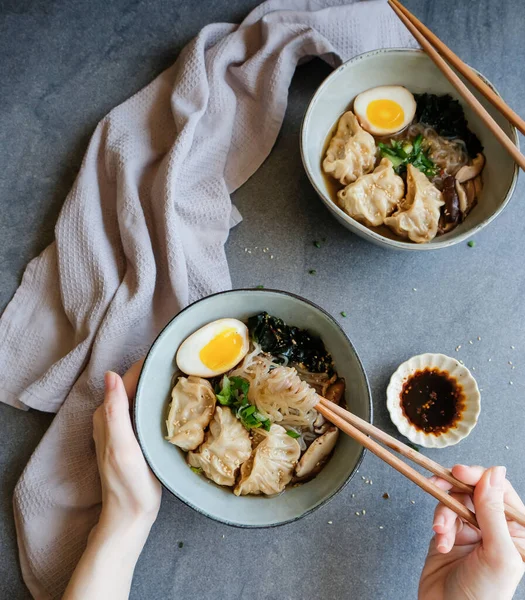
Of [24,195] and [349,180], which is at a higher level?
[24,195]

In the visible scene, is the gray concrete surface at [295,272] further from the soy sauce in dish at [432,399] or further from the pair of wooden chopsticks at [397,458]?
the pair of wooden chopsticks at [397,458]

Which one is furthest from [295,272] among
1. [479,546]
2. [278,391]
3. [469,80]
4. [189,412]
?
[479,546]

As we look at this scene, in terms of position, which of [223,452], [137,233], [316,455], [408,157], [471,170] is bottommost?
[316,455]

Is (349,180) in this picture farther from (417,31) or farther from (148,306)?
(148,306)

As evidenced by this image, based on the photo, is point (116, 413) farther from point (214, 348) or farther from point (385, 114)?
point (385, 114)

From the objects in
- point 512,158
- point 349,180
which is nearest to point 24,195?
point 349,180

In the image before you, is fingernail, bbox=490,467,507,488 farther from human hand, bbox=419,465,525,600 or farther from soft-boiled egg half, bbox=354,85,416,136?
soft-boiled egg half, bbox=354,85,416,136

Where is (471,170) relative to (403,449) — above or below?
above
